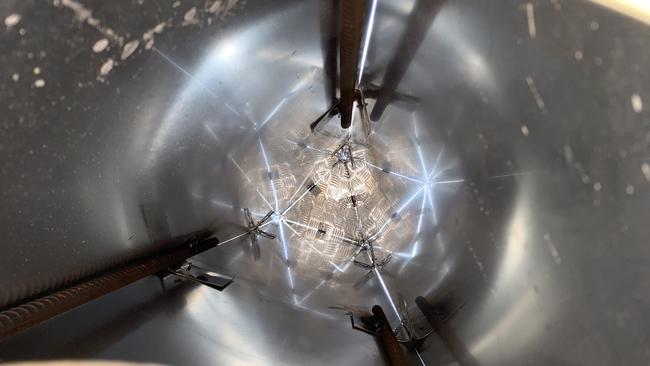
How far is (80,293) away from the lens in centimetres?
50

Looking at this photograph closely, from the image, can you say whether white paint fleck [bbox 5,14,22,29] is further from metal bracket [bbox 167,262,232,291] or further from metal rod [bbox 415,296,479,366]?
metal rod [bbox 415,296,479,366]

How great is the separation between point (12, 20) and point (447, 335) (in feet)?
2.42

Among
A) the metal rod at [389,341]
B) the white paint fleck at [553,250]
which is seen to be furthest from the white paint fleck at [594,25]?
the metal rod at [389,341]

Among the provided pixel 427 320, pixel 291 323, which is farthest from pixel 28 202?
pixel 427 320

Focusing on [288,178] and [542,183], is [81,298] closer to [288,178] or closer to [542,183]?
[542,183]

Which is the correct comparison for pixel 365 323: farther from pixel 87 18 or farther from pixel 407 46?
pixel 87 18

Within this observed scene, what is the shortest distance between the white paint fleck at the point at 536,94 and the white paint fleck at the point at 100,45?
0.44 meters

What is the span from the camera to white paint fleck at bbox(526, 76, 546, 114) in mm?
476

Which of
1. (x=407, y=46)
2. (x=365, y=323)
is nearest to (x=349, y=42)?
(x=407, y=46)

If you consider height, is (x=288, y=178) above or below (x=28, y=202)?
above

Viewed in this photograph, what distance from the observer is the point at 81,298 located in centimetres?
50

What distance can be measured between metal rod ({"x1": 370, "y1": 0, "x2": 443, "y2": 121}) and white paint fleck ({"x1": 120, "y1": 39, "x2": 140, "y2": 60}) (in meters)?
0.40

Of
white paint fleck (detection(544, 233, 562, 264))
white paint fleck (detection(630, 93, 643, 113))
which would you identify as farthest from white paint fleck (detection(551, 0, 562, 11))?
white paint fleck (detection(544, 233, 562, 264))

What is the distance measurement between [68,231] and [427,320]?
0.66 meters
